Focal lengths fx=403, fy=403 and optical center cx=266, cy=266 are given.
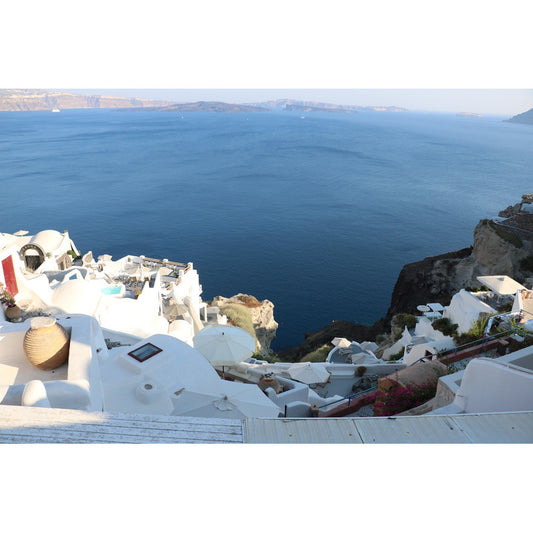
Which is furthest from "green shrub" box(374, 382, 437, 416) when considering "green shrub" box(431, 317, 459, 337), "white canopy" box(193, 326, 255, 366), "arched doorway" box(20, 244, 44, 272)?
"arched doorway" box(20, 244, 44, 272)

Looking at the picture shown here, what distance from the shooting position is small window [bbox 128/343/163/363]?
10.8m

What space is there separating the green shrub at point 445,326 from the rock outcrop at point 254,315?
14070mm

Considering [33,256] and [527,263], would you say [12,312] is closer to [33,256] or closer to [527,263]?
[33,256]

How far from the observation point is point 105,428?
3.60 meters

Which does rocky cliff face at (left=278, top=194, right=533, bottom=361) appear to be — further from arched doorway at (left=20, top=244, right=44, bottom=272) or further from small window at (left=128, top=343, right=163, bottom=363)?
small window at (left=128, top=343, right=163, bottom=363)

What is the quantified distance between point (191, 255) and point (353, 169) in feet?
189

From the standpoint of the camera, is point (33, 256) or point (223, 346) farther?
point (33, 256)

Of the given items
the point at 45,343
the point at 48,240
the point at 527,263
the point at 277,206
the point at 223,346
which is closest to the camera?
the point at 45,343

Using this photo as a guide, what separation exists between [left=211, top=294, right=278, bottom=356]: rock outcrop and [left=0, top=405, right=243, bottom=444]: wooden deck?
26.1 meters

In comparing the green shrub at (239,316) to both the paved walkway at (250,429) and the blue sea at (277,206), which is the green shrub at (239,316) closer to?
the blue sea at (277,206)

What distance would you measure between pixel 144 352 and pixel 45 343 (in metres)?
5.03

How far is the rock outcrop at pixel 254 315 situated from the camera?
30505mm

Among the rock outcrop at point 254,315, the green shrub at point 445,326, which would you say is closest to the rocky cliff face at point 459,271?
the rock outcrop at point 254,315

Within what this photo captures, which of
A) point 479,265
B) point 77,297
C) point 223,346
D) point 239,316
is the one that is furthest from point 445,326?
point 479,265
